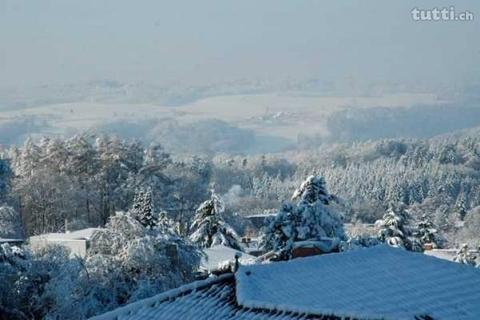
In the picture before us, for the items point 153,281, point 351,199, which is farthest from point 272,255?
point 351,199

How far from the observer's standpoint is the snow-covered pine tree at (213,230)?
144ft

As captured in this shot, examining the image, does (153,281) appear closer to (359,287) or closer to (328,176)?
(359,287)

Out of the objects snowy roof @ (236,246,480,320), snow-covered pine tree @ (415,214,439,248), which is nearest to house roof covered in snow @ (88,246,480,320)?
snowy roof @ (236,246,480,320)

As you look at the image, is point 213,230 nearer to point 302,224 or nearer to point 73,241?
point 302,224

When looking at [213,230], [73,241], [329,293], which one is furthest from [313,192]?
[329,293]

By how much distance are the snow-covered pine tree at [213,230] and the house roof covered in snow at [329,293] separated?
29388 mm

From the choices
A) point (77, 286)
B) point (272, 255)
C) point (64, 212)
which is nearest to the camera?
point (77, 286)

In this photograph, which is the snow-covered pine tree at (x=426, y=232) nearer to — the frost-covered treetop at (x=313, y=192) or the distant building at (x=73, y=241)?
the frost-covered treetop at (x=313, y=192)

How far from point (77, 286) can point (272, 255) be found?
12.7 meters

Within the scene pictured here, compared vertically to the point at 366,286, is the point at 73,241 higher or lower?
lower

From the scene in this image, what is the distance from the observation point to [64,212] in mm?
54250

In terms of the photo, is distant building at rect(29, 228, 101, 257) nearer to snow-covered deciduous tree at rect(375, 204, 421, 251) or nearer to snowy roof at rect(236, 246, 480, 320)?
snow-covered deciduous tree at rect(375, 204, 421, 251)

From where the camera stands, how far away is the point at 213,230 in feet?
147

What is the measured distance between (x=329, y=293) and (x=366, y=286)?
72cm
